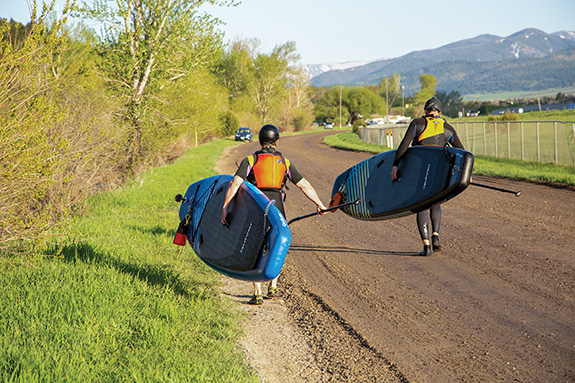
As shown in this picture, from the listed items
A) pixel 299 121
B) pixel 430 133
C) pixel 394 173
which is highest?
pixel 299 121

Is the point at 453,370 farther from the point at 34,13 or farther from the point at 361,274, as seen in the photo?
the point at 34,13

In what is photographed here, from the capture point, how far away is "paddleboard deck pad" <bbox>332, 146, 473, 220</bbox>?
594cm

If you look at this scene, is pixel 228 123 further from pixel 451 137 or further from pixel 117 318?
pixel 117 318

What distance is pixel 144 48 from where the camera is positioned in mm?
16969

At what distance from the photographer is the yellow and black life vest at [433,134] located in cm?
687

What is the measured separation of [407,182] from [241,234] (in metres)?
2.56

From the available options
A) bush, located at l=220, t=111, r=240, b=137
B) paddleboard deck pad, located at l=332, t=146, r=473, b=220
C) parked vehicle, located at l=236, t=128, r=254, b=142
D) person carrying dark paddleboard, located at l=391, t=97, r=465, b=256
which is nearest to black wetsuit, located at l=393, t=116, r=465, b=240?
person carrying dark paddleboard, located at l=391, t=97, r=465, b=256

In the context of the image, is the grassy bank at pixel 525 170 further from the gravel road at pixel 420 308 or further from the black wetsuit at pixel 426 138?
the black wetsuit at pixel 426 138

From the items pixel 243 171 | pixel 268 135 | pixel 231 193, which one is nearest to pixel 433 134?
pixel 268 135

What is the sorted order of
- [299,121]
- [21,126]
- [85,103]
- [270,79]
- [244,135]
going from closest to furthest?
1. [21,126]
2. [85,103]
3. [244,135]
4. [270,79]
5. [299,121]

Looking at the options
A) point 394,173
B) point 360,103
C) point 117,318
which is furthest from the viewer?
point 360,103

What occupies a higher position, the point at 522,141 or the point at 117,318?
the point at 522,141

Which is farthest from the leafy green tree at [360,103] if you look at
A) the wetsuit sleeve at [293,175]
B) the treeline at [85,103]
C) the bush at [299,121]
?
the wetsuit sleeve at [293,175]

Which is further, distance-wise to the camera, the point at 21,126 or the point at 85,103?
the point at 85,103
